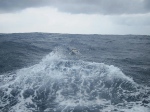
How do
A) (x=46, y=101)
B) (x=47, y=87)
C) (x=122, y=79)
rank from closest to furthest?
(x=46, y=101) → (x=47, y=87) → (x=122, y=79)

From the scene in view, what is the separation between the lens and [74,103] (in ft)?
28.9

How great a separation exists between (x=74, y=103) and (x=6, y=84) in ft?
16.1

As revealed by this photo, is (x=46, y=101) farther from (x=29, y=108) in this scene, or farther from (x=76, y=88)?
(x=76, y=88)

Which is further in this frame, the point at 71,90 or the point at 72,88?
the point at 72,88

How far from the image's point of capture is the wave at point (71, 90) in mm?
8523

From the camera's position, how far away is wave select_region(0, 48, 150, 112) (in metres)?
8.52

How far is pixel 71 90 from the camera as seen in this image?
10336 mm

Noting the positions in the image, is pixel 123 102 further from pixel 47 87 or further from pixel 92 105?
pixel 47 87

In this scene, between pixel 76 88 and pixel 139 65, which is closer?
pixel 76 88

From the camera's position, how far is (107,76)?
11.9 meters

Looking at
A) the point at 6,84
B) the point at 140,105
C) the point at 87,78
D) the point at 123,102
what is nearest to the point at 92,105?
the point at 123,102

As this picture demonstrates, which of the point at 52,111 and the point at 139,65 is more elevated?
the point at 139,65

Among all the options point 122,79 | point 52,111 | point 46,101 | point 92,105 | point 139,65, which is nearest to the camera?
point 52,111

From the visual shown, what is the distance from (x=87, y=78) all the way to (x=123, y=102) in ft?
11.4
